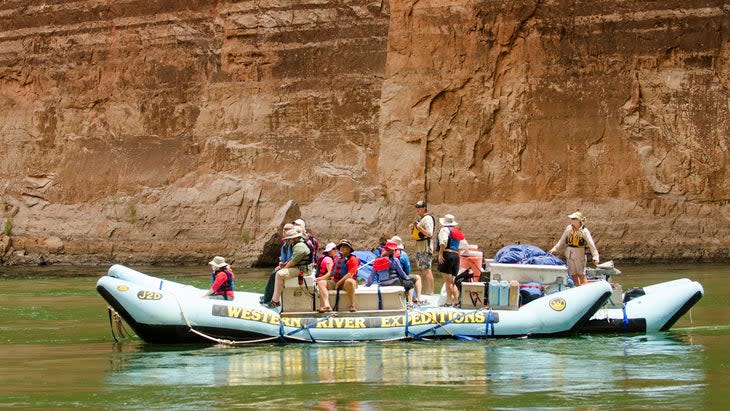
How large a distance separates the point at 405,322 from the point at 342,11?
2288 centimetres

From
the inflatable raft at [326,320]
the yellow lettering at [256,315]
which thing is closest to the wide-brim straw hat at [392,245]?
the inflatable raft at [326,320]

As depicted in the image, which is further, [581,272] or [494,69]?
[494,69]

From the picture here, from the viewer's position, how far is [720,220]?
112 feet

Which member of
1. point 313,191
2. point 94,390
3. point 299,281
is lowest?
point 94,390

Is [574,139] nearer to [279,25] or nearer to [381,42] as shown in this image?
[381,42]

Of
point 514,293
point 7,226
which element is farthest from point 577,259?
point 7,226

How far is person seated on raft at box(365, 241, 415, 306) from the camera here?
17156mm

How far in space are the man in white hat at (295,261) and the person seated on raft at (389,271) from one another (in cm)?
93

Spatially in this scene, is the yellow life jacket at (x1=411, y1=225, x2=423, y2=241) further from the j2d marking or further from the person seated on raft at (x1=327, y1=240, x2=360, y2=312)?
the j2d marking

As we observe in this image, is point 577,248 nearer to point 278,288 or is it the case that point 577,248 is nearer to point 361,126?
point 278,288

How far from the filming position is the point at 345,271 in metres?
16.8

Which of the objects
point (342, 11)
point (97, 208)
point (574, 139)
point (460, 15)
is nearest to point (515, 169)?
point (574, 139)

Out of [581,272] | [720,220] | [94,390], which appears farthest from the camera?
[720,220]

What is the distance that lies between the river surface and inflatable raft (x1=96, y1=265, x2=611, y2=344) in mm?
193
